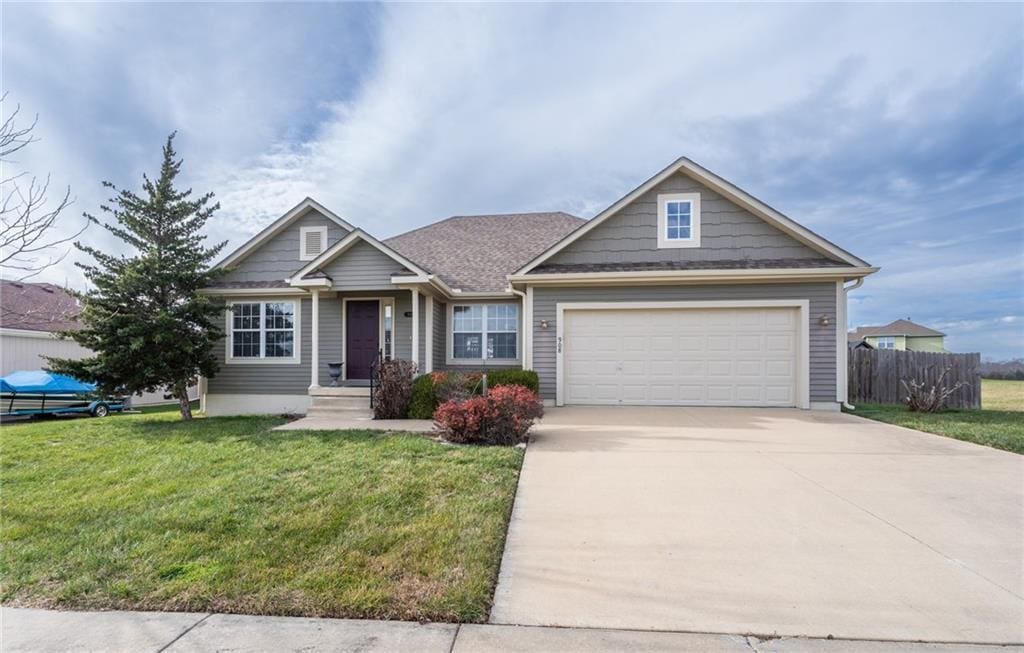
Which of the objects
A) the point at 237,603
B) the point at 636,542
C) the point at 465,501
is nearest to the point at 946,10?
the point at 636,542

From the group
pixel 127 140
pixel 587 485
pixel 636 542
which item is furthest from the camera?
pixel 127 140

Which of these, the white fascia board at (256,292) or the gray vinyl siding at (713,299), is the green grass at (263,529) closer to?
the gray vinyl siding at (713,299)

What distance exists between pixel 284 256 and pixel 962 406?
760 inches

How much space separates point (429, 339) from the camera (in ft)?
36.7

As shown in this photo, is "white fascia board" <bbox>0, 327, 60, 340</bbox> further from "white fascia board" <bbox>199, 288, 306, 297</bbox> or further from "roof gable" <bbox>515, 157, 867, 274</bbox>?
"roof gable" <bbox>515, 157, 867, 274</bbox>

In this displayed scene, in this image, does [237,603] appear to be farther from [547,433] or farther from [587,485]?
[547,433]

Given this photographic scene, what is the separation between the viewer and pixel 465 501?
4.39 m

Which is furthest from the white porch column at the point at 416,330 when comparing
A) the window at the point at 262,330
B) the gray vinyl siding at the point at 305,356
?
the window at the point at 262,330

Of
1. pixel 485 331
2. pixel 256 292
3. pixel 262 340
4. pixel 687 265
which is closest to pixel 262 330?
pixel 262 340

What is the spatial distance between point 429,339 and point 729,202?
816 centimetres

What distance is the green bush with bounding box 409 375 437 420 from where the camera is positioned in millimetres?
9609

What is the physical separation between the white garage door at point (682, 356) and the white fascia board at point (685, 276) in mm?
761

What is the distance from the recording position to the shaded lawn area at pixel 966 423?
23.6 feet

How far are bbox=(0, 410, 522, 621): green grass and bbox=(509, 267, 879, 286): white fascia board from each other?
18.5ft
